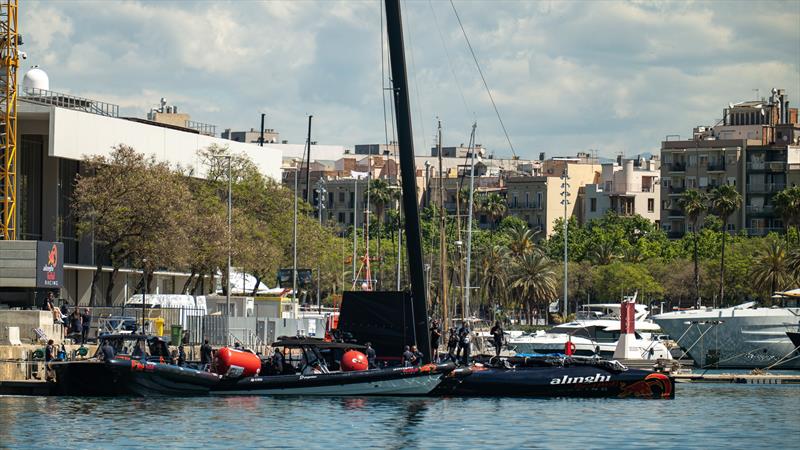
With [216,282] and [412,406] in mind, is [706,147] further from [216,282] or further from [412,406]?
[412,406]

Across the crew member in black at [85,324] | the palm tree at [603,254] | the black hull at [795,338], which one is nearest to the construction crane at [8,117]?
the crew member in black at [85,324]

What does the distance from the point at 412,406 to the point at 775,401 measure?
626 inches

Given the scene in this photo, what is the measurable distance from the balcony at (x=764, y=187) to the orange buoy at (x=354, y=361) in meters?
134

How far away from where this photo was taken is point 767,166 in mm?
185750

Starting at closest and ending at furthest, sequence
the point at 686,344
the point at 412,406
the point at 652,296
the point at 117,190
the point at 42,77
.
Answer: the point at 412,406, the point at 117,190, the point at 686,344, the point at 42,77, the point at 652,296

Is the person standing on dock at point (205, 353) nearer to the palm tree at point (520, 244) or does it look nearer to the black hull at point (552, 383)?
the black hull at point (552, 383)

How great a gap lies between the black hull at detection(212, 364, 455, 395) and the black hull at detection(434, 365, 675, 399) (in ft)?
3.95

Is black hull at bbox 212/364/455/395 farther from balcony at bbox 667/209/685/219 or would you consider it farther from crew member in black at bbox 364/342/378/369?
balcony at bbox 667/209/685/219

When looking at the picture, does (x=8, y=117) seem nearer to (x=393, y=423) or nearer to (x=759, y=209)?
(x=393, y=423)

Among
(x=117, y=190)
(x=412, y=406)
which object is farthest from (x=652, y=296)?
(x=412, y=406)

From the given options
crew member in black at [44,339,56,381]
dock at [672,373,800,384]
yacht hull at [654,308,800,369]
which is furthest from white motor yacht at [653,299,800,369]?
crew member in black at [44,339,56,381]

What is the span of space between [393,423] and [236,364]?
9.15 metres

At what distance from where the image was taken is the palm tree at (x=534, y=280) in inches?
5645

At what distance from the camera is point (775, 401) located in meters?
63.2
